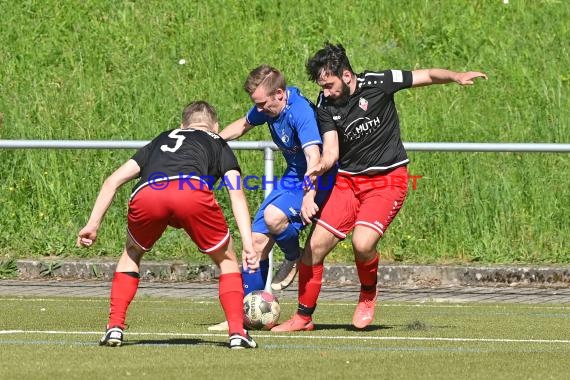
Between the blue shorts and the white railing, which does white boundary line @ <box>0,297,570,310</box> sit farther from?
the blue shorts

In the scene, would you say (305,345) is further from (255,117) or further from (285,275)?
(285,275)

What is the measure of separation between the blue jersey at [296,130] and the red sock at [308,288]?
0.66 metres

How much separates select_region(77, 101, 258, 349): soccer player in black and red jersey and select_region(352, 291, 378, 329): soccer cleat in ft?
5.34

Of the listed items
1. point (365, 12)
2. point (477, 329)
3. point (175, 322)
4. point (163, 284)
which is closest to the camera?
point (477, 329)

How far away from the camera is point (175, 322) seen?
31.9ft

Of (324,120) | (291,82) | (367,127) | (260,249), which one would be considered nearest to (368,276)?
(260,249)

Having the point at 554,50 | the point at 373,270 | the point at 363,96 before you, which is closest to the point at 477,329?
the point at 373,270

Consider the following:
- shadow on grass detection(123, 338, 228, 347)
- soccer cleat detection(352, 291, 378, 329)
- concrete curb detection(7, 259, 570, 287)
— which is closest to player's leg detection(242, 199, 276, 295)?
soccer cleat detection(352, 291, 378, 329)

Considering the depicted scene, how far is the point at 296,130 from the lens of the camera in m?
9.11

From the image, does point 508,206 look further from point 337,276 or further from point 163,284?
point 163,284

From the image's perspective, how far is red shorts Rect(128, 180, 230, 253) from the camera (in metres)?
7.57

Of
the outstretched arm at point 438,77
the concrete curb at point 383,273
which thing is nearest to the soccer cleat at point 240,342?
the outstretched arm at point 438,77

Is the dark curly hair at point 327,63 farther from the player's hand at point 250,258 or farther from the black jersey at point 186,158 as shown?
the player's hand at point 250,258

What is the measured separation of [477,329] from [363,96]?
71.9 inches
